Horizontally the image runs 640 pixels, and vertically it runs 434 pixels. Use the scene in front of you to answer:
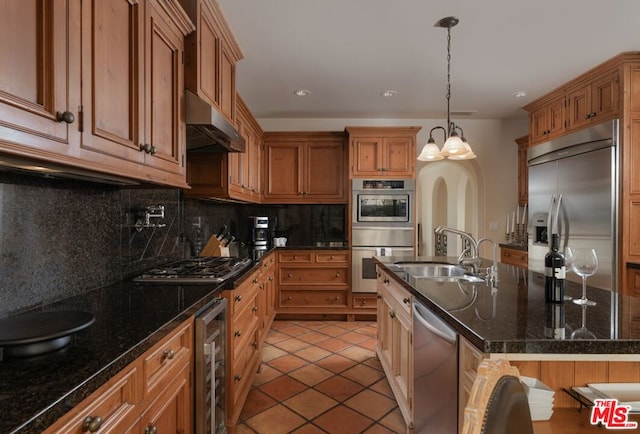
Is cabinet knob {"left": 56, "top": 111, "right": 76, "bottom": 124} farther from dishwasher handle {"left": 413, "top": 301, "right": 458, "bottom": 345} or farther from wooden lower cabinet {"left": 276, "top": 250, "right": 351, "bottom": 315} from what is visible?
wooden lower cabinet {"left": 276, "top": 250, "right": 351, "bottom": 315}

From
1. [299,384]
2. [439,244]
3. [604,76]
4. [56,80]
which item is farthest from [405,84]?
[439,244]

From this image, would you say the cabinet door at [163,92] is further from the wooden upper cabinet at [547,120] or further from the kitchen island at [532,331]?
the wooden upper cabinet at [547,120]

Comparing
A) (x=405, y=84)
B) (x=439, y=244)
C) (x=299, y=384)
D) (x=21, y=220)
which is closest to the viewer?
(x=21, y=220)

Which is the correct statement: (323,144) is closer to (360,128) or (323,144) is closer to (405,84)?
(360,128)

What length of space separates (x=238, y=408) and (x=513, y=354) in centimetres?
164

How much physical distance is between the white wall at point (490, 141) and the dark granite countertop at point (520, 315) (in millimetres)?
3195

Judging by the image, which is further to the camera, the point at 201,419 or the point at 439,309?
the point at 201,419

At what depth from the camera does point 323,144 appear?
4449 mm

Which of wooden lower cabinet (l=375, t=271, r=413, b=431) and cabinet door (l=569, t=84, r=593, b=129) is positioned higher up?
cabinet door (l=569, t=84, r=593, b=129)

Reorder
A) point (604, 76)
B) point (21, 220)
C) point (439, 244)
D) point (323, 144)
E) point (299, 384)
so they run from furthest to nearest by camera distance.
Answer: point (439, 244)
point (323, 144)
point (604, 76)
point (299, 384)
point (21, 220)

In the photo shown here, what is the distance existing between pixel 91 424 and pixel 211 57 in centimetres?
194

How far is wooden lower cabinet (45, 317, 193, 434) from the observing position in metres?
0.77

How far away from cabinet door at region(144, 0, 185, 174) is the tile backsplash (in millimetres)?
370

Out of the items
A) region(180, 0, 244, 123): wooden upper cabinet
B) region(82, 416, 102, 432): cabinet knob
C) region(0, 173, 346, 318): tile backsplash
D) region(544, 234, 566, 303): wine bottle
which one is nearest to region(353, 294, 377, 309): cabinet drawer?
region(0, 173, 346, 318): tile backsplash
